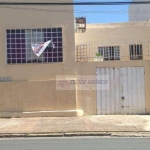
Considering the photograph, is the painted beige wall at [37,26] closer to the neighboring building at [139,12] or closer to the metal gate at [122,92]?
the metal gate at [122,92]

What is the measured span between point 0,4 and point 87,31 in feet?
17.9

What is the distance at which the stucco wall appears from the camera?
16.5 metres

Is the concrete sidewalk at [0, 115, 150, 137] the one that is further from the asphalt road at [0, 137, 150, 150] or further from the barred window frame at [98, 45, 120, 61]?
the barred window frame at [98, 45, 120, 61]

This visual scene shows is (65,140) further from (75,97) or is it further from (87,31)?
(87,31)

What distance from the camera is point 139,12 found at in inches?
992

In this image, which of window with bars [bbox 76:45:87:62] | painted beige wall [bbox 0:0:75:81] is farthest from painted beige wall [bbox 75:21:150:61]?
painted beige wall [bbox 0:0:75:81]

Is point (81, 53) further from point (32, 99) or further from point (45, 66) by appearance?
point (32, 99)

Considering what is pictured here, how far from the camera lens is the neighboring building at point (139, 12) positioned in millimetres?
24106

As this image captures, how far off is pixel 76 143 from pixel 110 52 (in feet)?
35.2

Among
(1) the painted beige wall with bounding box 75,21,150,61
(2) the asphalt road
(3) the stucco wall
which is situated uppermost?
(1) the painted beige wall with bounding box 75,21,150,61

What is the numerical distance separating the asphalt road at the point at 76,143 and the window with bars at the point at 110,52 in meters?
9.10

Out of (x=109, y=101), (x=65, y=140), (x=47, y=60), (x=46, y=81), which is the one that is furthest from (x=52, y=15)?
(x=65, y=140)

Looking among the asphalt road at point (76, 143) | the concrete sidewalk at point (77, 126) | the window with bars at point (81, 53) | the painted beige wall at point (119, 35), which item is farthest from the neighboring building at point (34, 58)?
the asphalt road at point (76, 143)

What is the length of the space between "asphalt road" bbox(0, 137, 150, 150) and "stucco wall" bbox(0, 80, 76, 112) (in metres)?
5.24
